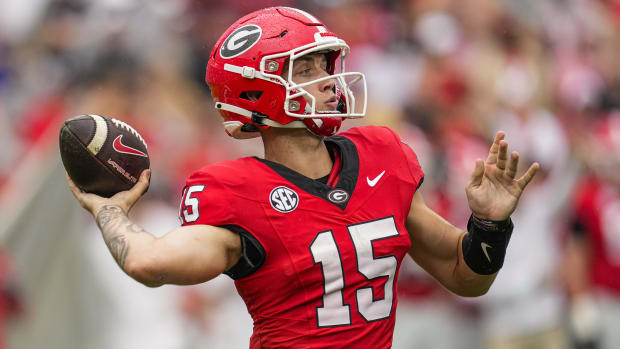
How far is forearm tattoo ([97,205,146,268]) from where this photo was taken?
3.01m

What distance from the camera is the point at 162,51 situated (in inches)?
322

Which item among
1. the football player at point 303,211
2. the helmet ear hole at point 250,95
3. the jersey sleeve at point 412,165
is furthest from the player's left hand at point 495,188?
the helmet ear hole at point 250,95

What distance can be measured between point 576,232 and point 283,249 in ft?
14.8

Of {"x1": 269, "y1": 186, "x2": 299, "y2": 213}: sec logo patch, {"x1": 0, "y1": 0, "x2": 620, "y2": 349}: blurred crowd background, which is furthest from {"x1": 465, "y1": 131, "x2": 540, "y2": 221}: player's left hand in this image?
{"x1": 0, "y1": 0, "x2": 620, "y2": 349}: blurred crowd background

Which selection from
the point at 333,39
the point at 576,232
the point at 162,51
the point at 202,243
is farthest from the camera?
the point at 162,51

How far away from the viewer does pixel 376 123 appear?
7.45 m

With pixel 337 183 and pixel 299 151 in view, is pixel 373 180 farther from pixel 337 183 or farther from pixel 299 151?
pixel 299 151

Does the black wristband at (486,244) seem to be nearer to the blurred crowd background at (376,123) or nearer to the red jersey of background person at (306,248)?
the red jersey of background person at (306,248)

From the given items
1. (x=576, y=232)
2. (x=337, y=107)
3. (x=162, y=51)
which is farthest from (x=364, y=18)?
(x=337, y=107)

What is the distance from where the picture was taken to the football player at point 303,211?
3121 millimetres

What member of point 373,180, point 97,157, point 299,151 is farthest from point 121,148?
point 373,180

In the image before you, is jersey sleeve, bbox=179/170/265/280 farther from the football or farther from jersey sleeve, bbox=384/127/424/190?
jersey sleeve, bbox=384/127/424/190

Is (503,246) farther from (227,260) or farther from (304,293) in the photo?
(227,260)

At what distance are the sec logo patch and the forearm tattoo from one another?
0.43 m
